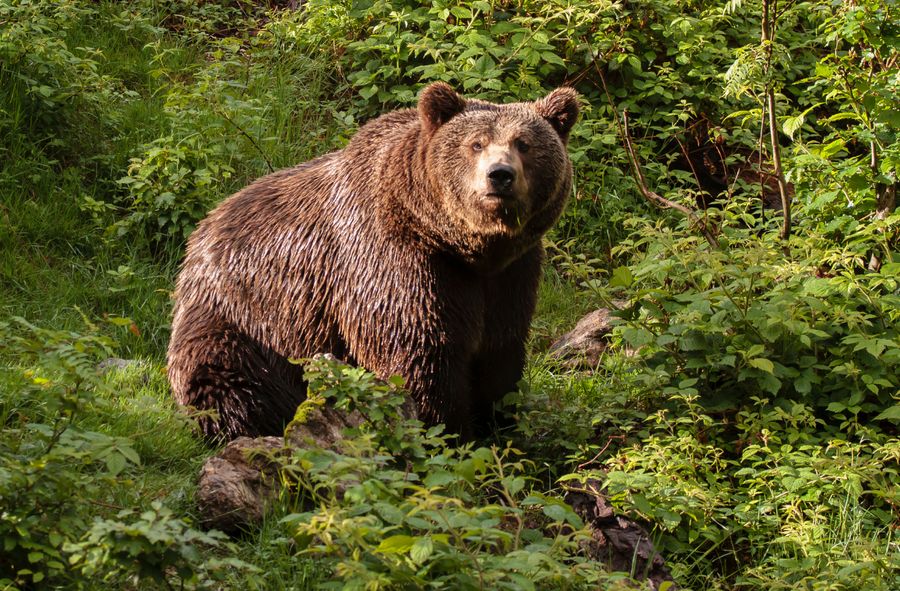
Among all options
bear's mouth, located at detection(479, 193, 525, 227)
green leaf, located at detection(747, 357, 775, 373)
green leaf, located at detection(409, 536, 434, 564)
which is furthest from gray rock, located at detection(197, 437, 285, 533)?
green leaf, located at detection(747, 357, 775, 373)

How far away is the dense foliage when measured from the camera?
357cm

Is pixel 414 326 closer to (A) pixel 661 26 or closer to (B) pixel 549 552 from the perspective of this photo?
(B) pixel 549 552

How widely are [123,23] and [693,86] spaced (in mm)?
4639

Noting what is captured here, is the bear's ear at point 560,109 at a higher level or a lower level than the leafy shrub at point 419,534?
higher

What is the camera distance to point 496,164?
536 cm

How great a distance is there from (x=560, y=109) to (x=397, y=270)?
1242mm

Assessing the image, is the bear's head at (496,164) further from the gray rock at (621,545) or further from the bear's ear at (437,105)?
the gray rock at (621,545)

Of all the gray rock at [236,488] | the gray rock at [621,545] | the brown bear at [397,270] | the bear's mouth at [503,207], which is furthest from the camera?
the brown bear at [397,270]

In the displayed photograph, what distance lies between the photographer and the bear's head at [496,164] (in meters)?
5.44

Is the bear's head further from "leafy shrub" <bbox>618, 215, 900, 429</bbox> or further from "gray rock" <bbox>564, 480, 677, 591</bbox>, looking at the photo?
"gray rock" <bbox>564, 480, 677, 591</bbox>

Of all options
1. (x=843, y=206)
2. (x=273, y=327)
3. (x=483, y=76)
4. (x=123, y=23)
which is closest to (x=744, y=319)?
(x=843, y=206)

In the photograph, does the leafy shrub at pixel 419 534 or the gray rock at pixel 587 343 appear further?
the gray rock at pixel 587 343

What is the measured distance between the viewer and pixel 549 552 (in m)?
3.51

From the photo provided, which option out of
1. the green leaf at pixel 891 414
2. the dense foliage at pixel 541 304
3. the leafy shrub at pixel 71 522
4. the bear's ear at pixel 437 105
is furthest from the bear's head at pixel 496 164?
the leafy shrub at pixel 71 522
